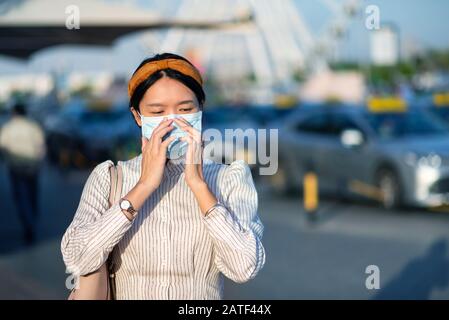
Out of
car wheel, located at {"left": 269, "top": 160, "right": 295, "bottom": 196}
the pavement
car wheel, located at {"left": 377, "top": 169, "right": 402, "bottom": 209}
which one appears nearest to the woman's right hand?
the pavement

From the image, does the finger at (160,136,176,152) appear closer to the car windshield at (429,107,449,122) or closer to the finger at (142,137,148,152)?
the finger at (142,137,148,152)

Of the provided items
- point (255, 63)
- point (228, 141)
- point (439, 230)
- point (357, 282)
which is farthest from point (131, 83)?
point (255, 63)

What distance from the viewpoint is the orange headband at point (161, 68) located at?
3043 millimetres

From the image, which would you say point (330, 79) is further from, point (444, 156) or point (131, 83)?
point (131, 83)

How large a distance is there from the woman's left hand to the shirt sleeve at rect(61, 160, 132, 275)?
199 millimetres

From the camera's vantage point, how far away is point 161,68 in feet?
10.00

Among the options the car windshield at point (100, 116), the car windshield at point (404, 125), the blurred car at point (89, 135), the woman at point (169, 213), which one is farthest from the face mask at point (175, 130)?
the car windshield at point (100, 116)

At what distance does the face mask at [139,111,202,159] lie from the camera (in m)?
2.89

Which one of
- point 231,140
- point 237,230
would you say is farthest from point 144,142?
point 231,140

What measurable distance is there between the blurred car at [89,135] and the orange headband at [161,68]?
69.6 ft

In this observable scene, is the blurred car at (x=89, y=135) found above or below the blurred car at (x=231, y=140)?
above

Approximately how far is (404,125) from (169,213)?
13.3 meters

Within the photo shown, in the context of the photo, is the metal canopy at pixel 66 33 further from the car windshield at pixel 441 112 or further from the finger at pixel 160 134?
the finger at pixel 160 134

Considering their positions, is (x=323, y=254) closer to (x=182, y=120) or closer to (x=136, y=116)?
(x=136, y=116)
